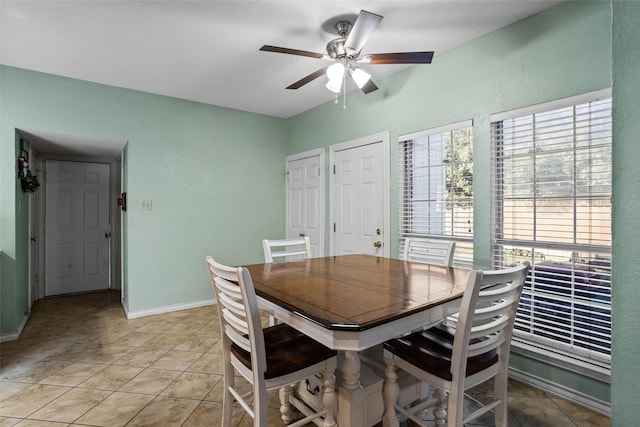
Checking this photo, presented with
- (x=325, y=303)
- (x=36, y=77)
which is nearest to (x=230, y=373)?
(x=325, y=303)

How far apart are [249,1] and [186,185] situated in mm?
2439

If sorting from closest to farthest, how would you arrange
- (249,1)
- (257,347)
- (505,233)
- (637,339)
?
(637,339)
(257,347)
(249,1)
(505,233)

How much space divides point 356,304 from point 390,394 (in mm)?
567

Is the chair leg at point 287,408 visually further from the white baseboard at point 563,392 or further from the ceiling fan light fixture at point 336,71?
the ceiling fan light fixture at point 336,71

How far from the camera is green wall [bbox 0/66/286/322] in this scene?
118 inches

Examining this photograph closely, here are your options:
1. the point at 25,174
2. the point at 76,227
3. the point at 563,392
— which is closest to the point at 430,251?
the point at 563,392

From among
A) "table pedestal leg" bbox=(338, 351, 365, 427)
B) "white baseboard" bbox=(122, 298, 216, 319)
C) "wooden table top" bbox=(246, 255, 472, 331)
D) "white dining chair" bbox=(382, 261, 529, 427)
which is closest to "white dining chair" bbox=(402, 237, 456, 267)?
"wooden table top" bbox=(246, 255, 472, 331)

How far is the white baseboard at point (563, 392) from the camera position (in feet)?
6.18

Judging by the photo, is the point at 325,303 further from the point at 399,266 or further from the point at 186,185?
the point at 186,185

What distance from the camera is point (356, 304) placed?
128 centimetres

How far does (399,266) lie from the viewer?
210 centimetres

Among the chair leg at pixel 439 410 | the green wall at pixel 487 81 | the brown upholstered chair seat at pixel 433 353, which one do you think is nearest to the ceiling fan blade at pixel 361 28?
the green wall at pixel 487 81

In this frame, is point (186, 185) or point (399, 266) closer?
point (399, 266)

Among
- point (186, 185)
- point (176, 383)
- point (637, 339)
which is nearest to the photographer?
point (637, 339)
